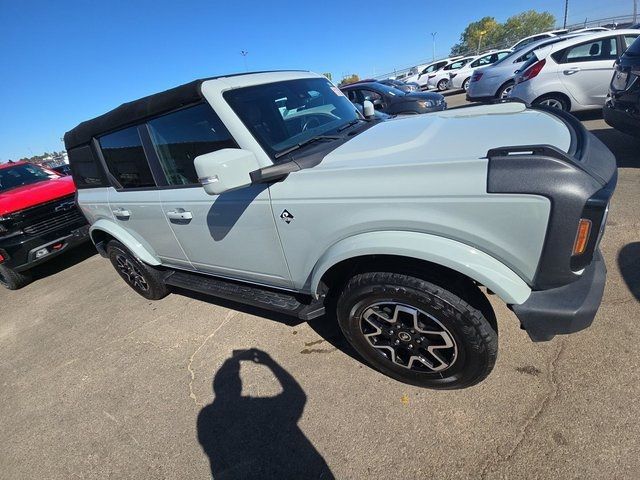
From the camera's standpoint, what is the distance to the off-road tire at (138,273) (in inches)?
144

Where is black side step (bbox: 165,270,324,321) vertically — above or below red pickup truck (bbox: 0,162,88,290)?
below

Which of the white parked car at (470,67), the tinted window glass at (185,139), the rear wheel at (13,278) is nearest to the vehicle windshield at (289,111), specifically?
the tinted window glass at (185,139)

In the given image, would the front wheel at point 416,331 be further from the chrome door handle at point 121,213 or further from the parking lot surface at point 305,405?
the chrome door handle at point 121,213

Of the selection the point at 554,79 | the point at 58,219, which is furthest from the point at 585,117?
the point at 58,219

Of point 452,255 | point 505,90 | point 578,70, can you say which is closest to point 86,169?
point 452,255

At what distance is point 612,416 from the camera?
1812 mm

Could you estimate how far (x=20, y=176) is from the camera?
21.4 feet

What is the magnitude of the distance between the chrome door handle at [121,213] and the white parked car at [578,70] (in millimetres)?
7641

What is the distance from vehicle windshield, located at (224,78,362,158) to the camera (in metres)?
2.29

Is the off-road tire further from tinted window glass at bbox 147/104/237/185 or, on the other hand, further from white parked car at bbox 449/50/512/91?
white parked car at bbox 449/50/512/91

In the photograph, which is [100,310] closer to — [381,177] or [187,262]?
[187,262]

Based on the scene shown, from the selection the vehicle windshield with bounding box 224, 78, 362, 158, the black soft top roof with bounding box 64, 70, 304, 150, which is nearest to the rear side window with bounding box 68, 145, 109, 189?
the black soft top roof with bounding box 64, 70, 304, 150

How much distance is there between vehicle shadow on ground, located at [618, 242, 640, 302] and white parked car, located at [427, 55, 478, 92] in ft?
59.4

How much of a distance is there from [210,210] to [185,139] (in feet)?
1.99
